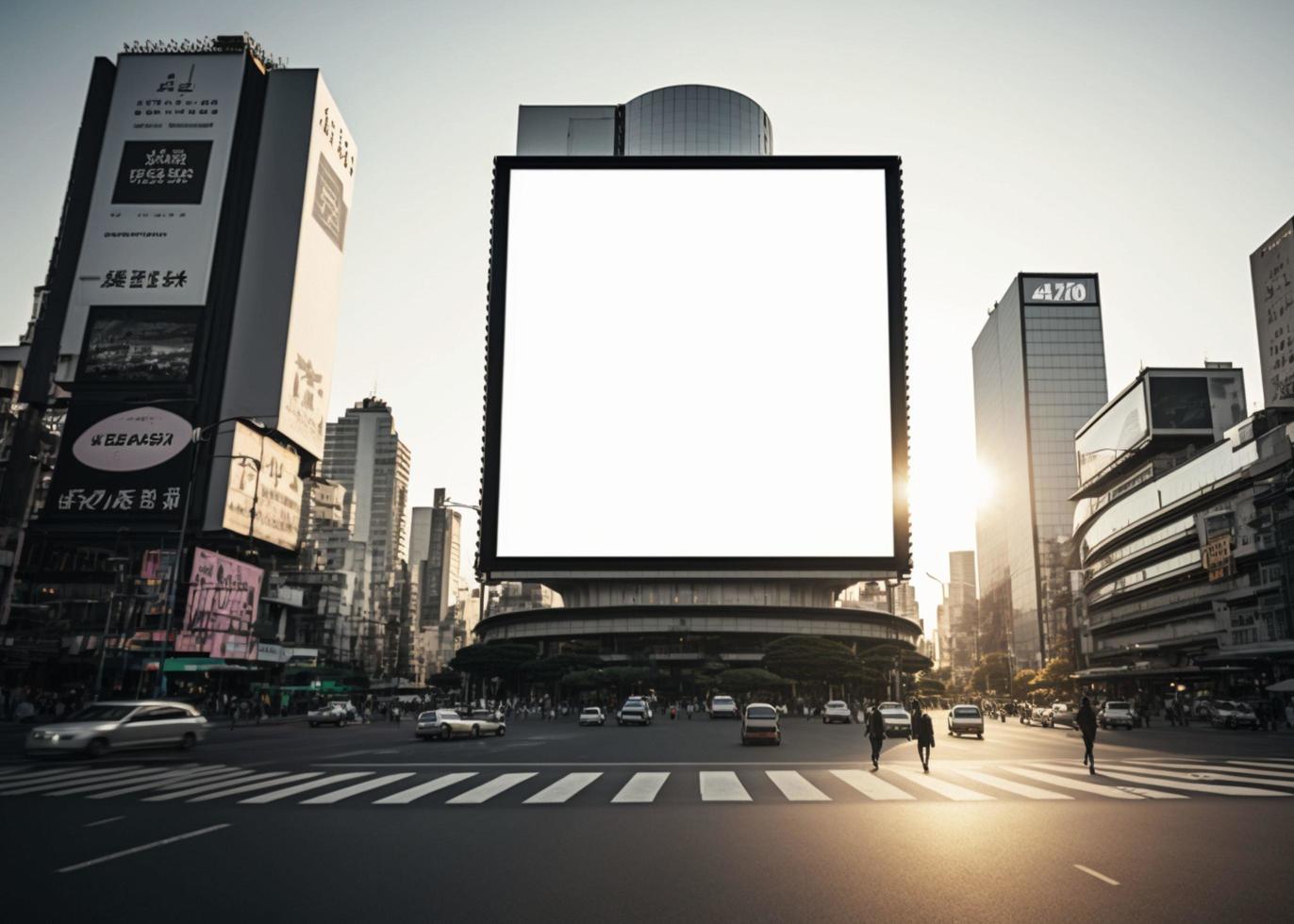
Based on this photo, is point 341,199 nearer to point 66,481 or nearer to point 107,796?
point 66,481

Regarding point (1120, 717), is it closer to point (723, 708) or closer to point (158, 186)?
point (723, 708)

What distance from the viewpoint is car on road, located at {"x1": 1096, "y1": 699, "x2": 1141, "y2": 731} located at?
5647cm

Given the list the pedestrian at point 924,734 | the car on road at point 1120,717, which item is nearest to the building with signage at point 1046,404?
the car on road at point 1120,717

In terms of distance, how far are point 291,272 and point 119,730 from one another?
73244mm

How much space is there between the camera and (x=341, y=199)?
104 metres

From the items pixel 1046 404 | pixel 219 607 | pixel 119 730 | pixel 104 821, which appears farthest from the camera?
pixel 1046 404

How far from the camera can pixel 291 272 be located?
92875 mm

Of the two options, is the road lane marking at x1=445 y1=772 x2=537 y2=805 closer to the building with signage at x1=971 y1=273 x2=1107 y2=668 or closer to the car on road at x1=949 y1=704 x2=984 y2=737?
the car on road at x1=949 y1=704 x2=984 y2=737

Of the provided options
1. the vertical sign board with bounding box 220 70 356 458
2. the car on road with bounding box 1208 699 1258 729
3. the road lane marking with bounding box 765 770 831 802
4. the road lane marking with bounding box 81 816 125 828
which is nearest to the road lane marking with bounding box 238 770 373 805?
the road lane marking with bounding box 81 816 125 828

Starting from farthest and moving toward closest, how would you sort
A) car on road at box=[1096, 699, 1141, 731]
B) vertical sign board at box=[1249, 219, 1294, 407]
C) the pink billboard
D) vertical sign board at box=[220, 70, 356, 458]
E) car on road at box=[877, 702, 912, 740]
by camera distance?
vertical sign board at box=[1249, 219, 1294, 407] → vertical sign board at box=[220, 70, 356, 458] → the pink billboard → car on road at box=[1096, 699, 1141, 731] → car on road at box=[877, 702, 912, 740]

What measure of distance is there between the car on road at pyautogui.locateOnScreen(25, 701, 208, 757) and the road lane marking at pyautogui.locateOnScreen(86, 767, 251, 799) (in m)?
5.68

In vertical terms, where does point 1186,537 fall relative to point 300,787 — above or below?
above

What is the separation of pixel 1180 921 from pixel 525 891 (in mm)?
6233

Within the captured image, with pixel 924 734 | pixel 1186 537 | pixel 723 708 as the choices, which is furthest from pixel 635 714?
pixel 1186 537
